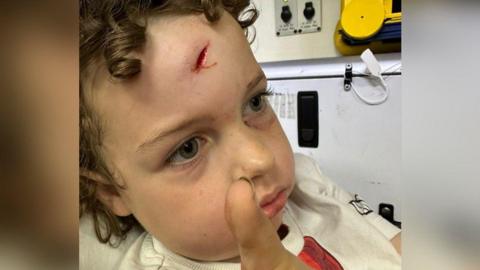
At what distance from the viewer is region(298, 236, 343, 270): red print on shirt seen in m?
0.37

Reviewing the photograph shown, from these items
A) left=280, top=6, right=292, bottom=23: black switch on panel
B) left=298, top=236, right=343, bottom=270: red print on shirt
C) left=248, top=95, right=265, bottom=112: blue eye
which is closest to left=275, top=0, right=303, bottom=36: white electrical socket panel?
left=280, top=6, right=292, bottom=23: black switch on panel

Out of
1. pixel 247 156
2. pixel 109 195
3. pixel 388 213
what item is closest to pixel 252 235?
pixel 247 156

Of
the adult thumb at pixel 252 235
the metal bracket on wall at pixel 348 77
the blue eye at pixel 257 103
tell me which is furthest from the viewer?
the metal bracket on wall at pixel 348 77

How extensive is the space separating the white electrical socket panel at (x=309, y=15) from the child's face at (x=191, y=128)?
0.34 ft

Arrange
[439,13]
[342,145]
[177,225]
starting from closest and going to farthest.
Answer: [439,13]
[177,225]
[342,145]

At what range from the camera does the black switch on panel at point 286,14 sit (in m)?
0.41

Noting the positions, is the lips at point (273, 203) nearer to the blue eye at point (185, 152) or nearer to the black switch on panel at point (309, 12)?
the blue eye at point (185, 152)

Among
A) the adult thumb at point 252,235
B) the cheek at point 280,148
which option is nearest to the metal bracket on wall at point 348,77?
the cheek at point 280,148

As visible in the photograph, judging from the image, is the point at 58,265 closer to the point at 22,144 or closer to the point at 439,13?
the point at 22,144

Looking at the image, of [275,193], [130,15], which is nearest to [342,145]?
[275,193]

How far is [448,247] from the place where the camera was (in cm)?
24

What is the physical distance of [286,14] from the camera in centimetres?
41

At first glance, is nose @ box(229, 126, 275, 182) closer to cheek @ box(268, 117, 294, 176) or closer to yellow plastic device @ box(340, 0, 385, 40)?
cheek @ box(268, 117, 294, 176)

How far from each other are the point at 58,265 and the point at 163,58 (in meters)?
0.16
